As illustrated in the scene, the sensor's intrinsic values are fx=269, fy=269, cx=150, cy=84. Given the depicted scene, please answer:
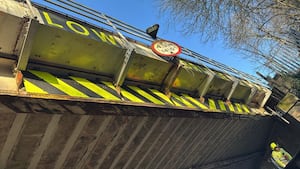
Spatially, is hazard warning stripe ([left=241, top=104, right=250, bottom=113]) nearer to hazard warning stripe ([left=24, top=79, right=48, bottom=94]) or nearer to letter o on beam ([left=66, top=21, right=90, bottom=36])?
letter o on beam ([left=66, top=21, right=90, bottom=36])

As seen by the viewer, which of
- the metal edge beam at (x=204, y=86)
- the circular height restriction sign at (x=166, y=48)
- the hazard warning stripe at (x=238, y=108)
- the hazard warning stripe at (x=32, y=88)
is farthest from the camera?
the hazard warning stripe at (x=238, y=108)

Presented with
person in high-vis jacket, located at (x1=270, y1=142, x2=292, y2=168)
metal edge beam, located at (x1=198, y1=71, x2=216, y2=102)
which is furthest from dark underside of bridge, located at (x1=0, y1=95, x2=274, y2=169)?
person in high-vis jacket, located at (x1=270, y1=142, x2=292, y2=168)

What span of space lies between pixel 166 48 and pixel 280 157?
689 centimetres

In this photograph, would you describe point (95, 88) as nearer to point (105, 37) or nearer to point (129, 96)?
point (129, 96)

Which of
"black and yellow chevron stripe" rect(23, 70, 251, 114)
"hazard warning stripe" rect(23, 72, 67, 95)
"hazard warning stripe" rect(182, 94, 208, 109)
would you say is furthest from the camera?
"hazard warning stripe" rect(182, 94, 208, 109)

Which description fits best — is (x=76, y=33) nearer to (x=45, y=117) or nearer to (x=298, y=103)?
(x=45, y=117)

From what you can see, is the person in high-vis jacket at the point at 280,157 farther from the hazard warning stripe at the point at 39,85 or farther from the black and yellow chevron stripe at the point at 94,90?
the hazard warning stripe at the point at 39,85

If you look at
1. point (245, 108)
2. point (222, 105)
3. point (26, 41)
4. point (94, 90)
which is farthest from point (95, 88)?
point (245, 108)

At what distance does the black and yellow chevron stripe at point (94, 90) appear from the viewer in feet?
10.4

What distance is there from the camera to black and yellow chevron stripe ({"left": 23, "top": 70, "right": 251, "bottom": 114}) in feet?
10.4

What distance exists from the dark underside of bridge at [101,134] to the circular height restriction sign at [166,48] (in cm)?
107

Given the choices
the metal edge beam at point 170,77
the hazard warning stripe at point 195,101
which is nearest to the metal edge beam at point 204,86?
the hazard warning stripe at point 195,101

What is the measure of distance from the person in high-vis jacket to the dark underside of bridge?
3.81m

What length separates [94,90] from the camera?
146 inches
